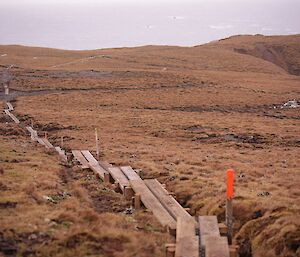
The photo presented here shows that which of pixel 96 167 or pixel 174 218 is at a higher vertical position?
pixel 174 218

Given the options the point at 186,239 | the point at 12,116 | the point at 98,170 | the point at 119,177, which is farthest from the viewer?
the point at 12,116

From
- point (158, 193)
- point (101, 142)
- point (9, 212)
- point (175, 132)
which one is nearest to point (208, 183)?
point (158, 193)

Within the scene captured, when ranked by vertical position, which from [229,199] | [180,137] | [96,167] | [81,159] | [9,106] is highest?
[229,199]

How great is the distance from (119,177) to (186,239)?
674 cm

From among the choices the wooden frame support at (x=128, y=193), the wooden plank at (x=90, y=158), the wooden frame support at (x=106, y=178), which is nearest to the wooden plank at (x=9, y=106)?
the wooden plank at (x=90, y=158)

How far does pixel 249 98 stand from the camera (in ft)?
192

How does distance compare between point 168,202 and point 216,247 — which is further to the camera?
point 168,202

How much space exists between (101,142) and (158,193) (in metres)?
15.7

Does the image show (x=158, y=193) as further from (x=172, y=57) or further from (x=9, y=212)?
(x=172, y=57)

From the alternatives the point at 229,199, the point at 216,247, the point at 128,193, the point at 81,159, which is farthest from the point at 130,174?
the point at 216,247

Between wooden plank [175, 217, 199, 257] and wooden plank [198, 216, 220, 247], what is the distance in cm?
17

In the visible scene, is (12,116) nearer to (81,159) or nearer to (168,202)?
(81,159)

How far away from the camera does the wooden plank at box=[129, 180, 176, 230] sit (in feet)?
39.3

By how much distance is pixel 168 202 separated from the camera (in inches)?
536
